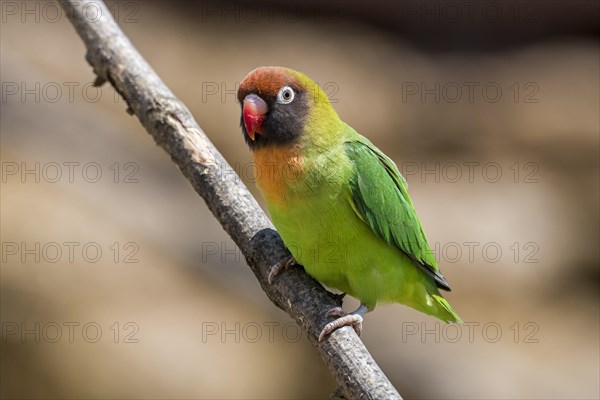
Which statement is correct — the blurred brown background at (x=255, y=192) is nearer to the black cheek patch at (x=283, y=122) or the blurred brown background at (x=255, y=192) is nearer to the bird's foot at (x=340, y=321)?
the bird's foot at (x=340, y=321)

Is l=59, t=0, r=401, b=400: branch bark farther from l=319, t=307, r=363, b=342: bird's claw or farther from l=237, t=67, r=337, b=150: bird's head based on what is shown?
l=237, t=67, r=337, b=150: bird's head

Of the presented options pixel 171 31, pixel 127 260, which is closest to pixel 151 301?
pixel 127 260

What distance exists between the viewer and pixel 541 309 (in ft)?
29.5

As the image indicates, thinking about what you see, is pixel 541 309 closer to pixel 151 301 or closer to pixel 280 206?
pixel 151 301

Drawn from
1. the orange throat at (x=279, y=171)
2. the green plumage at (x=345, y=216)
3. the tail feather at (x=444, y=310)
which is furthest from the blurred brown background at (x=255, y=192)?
the orange throat at (x=279, y=171)

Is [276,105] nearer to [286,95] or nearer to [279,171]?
[286,95]

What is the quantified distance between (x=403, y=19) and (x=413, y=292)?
22.1 ft

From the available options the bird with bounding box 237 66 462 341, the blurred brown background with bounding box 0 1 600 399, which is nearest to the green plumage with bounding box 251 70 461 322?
the bird with bounding box 237 66 462 341

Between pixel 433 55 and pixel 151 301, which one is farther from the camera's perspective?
pixel 433 55

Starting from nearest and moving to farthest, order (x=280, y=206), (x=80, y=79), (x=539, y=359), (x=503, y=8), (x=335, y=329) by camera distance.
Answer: (x=335, y=329) < (x=280, y=206) < (x=539, y=359) < (x=80, y=79) < (x=503, y=8)

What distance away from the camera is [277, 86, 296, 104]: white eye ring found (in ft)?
14.6

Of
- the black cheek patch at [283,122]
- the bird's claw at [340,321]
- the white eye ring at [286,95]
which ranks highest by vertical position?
the white eye ring at [286,95]

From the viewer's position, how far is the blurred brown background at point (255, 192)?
7395 mm

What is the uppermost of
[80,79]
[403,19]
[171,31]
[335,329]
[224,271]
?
[403,19]
